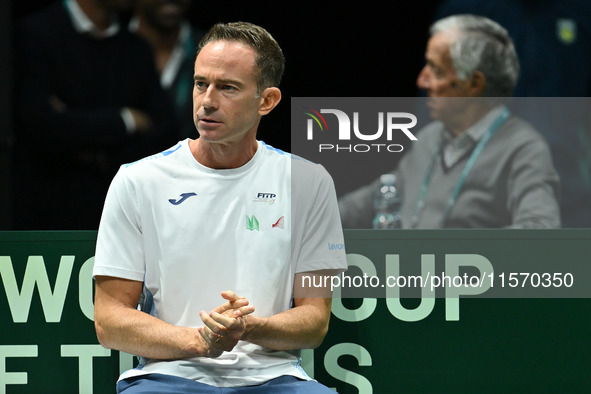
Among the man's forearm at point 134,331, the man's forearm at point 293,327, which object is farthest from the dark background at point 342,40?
the man's forearm at point 134,331

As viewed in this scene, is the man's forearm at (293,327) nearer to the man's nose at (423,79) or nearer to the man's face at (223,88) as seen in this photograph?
the man's face at (223,88)

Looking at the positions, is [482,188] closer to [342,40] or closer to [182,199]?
[342,40]

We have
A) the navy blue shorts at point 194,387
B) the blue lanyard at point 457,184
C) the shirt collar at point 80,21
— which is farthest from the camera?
the shirt collar at point 80,21

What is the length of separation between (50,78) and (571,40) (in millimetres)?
2481

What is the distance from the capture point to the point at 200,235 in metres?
2.70

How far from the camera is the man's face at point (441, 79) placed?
12.1 feet

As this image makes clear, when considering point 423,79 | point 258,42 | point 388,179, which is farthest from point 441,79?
point 258,42

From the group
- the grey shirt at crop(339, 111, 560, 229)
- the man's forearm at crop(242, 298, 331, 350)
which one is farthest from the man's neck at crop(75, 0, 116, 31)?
the man's forearm at crop(242, 298, 331, 350)

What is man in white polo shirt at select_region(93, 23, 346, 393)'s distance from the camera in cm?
263

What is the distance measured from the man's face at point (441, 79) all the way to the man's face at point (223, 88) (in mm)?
1157

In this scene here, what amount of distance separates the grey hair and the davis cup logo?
705 mm

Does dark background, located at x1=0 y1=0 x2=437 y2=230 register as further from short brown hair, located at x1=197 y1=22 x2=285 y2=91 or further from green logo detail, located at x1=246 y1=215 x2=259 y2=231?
green logo detail, located at x1=246 y1=215 x2=259 y2=231

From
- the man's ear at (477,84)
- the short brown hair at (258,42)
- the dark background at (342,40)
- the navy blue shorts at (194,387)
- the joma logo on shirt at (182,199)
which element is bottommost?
the navy blue shorts at (194,387)

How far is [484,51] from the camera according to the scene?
404 centimetres
